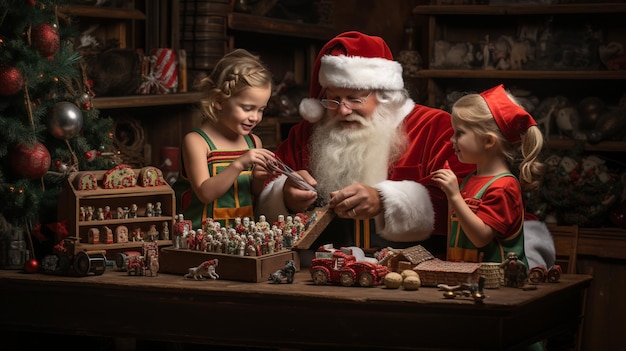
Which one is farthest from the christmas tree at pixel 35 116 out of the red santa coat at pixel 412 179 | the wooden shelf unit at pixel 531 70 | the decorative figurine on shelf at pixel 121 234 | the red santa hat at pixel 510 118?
the wooden shelf unit at pixel 531 70

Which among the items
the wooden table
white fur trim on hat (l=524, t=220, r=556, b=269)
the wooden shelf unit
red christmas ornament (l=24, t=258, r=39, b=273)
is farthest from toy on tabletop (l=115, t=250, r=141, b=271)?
the wooden shelf unit

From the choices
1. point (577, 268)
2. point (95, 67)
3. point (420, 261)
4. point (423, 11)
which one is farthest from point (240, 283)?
point (423, 11)

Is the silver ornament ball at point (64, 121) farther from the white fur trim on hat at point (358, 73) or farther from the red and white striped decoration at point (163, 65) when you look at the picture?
the red and white striped decoration at point (163, 65)

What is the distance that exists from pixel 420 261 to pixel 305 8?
340 centimetres

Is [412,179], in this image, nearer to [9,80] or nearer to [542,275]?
[542,275]

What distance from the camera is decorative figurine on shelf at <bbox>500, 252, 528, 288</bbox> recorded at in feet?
10.2

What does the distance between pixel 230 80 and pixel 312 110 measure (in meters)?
0.32

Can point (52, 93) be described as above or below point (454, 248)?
above

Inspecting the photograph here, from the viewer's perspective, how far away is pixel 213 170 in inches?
148

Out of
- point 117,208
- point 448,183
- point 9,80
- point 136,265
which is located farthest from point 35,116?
point 448,183

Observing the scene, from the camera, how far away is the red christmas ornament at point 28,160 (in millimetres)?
3705

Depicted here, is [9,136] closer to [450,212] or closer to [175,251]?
[175,251]

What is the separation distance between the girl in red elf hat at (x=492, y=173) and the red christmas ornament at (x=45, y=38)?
4.69ft

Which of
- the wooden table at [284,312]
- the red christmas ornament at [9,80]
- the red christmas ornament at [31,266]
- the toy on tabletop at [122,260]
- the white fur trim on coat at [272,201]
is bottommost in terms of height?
the wooden table at [284,312]
